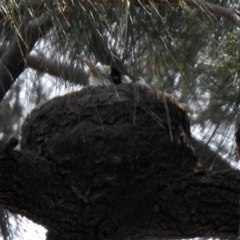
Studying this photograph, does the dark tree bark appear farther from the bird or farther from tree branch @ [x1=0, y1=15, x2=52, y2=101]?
tree branch @ [x1=0, y1=15, x2=52, y2=101]

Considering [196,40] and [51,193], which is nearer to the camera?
[51,193]

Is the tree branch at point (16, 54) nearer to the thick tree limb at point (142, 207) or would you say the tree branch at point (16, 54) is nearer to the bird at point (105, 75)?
the bird at point (105, 75)

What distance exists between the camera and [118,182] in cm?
301

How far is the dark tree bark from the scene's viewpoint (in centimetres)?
279

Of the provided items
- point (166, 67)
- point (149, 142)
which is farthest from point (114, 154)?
point (166, 67)

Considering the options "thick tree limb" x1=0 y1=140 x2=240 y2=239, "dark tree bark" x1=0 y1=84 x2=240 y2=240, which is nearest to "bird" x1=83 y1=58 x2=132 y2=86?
"dark tree bark" x1=0 y1=84 x2=240 y2=240

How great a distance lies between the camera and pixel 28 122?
11.0ft

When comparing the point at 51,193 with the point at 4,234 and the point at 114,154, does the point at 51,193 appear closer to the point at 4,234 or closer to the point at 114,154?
the point at 114,154

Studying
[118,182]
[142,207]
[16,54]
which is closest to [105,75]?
[16,54]

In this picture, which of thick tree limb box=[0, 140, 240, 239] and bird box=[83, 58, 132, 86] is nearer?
bird box=[83, 58, 132, 86]

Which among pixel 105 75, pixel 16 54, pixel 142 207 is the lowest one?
pixel 142 207

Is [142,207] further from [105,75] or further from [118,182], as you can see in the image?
[105,75]

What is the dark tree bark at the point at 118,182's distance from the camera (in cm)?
279

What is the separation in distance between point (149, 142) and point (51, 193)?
49cm
